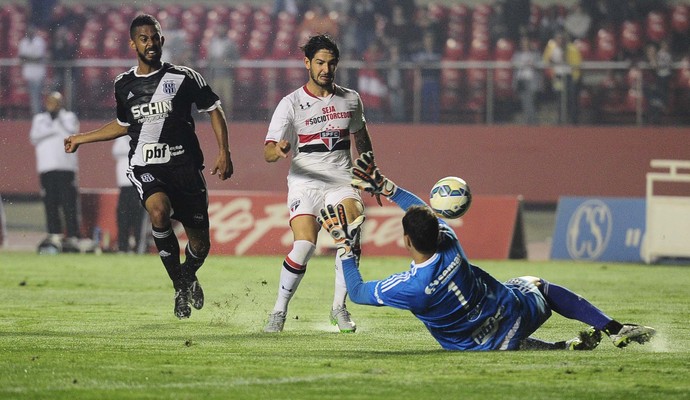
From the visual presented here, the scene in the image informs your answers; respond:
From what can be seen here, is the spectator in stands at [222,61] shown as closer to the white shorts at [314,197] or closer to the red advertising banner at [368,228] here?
the red advertising banner at [368,228]

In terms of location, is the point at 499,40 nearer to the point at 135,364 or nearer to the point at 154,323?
the point at 154,323

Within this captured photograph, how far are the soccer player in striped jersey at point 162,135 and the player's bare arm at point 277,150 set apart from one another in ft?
2.27

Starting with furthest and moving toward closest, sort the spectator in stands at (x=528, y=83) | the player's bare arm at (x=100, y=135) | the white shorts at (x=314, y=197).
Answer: the spectator in stands at (x=528, y=83), the player's bare arm at (x=100, y=135), the white shorts at (x=314, y=197)

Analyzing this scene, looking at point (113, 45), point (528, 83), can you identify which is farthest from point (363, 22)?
point (113, 45)

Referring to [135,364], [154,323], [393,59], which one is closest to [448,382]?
[135,364]

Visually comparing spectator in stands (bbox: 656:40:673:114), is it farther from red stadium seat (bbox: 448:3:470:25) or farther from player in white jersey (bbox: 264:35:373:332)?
player in white jersey (bbox: 264:35:373:332)

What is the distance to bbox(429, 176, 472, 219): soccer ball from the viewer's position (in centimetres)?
846

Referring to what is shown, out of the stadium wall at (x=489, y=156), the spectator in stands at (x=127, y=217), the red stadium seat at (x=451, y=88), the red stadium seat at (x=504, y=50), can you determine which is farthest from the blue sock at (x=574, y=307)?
the red stadium seat at (x=504, y=50)

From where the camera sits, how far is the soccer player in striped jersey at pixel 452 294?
7.71m

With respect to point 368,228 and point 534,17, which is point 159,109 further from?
point 534,17

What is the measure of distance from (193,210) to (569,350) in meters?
3.71

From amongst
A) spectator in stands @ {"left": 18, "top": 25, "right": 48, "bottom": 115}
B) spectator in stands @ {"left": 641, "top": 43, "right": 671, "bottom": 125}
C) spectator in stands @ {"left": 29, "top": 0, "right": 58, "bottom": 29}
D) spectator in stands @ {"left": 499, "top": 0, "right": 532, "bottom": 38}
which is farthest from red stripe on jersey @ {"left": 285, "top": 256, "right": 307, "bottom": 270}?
spectator in stands @ {"left": 29, "top": 0, "right": 58, "bottom": 29}

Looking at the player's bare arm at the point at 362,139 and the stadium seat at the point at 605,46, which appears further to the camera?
the stadium seat at the point at 605,46

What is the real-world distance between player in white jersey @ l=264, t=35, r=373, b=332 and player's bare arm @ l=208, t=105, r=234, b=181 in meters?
0.54
